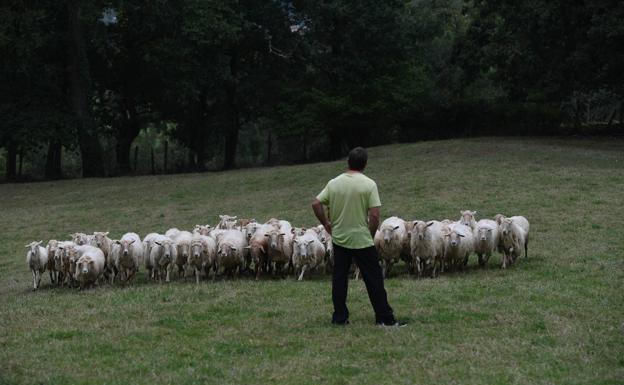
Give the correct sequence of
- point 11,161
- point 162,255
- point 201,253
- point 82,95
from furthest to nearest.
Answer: point 11,161 < point 82,95 < point 162,255 < point 201,253

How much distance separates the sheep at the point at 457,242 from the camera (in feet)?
45.9

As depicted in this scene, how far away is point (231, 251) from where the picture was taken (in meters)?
14.5

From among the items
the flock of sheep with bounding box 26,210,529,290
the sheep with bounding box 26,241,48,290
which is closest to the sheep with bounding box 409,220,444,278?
the flock of sheep with bounding box 26,210,529,290

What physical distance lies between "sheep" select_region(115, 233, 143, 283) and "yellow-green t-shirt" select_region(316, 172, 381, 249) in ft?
20.4

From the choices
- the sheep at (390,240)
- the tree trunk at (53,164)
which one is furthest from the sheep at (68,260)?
the tree trunk at (53,164)

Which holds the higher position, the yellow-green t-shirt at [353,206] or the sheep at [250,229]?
the yellow-green t-shirt at [353,206]

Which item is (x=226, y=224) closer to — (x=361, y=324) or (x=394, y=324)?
(x=361, y=324)

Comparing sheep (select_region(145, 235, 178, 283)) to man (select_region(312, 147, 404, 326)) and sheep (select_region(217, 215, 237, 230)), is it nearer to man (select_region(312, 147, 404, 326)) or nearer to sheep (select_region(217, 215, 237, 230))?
sheep (select_region(217, 215, 237, 230))

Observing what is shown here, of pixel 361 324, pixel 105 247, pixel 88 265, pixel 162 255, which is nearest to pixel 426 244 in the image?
pixel 361 324

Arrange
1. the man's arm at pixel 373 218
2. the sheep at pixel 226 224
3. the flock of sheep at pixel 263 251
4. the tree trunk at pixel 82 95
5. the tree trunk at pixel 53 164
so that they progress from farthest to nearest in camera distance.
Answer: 1. the tree trunk at pixel 53 164
2. the tree trunk at pixel 82 95
3. the sheep at pixel 226 224
4. the flock of sheep at pixel 263 251
5. the man's arm at pixel 373 218

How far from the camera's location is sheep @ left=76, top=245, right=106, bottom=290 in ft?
45.9

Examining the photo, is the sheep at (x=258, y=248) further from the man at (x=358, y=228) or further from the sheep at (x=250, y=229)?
the man at (x=358, y=228)

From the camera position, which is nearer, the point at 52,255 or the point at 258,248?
the point at 258,248

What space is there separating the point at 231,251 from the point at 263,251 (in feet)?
2.01
